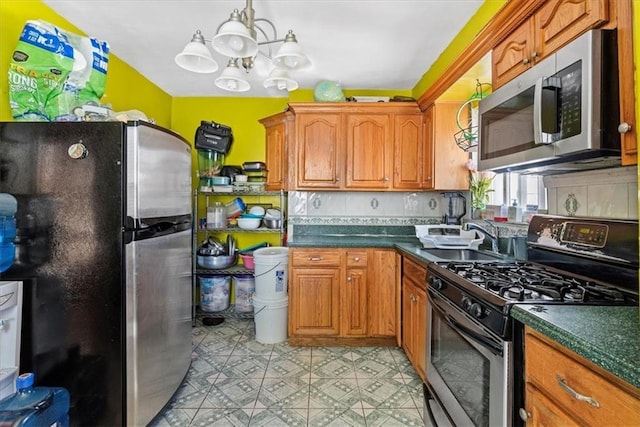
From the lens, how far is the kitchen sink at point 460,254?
204cm

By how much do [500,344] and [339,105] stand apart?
7.71ft

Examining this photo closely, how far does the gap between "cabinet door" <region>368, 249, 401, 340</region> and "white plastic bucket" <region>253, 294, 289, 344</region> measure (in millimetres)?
777

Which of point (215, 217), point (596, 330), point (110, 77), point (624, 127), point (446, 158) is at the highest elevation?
point (110, 77)

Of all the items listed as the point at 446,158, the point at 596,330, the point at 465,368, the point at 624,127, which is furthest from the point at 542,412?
the point at 446,158

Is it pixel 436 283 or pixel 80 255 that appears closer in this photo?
pixel 80 255

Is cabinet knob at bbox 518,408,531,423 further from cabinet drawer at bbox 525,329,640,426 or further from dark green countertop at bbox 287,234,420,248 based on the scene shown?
dark green countertop at bbox 287,234,420,248

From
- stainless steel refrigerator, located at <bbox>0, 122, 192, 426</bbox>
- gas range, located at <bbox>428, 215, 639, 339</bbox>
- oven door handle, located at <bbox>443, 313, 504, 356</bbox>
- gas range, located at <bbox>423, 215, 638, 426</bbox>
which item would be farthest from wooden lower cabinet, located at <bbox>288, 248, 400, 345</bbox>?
stainless steel refrigerator, located at <bbox>0, 122, 192, 426</bbox>

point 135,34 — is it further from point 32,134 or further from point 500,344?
point 500,344

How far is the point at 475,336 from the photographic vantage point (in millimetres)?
1175

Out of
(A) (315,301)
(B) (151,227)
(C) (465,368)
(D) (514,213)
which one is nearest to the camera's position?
(C) (465,368)

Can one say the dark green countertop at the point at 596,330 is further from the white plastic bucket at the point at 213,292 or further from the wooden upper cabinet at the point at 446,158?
the white plastic bucket at the point at 213,292

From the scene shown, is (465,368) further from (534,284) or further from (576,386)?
(576,386)

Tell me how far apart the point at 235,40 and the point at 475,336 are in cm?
169

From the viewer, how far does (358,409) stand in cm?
184
